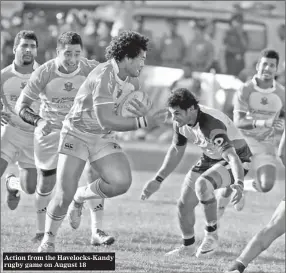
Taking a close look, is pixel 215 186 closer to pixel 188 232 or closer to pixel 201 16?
pixel 188 232

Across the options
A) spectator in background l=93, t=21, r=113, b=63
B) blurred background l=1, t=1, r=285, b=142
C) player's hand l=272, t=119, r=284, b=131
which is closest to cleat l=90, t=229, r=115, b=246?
player's hand l=272, t=119, r=284, b=131

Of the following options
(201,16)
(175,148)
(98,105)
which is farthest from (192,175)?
(201,16)

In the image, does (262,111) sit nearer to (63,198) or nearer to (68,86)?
(68,86)

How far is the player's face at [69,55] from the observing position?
861cm

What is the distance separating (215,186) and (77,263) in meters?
1.52

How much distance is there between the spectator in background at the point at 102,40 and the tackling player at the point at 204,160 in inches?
416

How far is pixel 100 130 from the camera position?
8.27 meters

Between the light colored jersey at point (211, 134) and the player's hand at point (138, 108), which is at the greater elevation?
the player's hand at point (138, 108)

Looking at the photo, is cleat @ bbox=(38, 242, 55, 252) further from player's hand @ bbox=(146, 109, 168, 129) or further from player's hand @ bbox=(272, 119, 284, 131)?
player's hand @ bbox=(272, 119, 284, 131)

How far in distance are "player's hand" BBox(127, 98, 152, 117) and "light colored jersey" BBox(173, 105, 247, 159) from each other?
0.55m

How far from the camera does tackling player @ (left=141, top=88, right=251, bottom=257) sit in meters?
7.73

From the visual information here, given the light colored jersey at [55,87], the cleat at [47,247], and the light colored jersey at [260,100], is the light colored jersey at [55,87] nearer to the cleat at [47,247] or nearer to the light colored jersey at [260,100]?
the cleat at [47,247]

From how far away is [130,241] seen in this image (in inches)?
372

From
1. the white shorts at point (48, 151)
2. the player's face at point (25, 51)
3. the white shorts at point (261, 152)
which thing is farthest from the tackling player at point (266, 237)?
the white shorts at point (261, 152)
